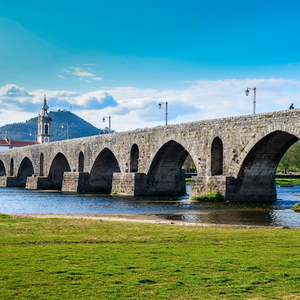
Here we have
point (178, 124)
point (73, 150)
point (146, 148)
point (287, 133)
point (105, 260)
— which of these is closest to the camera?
point (105, 260)

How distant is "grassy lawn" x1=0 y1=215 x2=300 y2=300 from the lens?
900 centimetres

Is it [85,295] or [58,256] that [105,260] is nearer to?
[58,256]

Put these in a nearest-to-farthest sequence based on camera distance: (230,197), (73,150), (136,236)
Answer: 1. (136,236)
2. (230,197)
3. (73,150)

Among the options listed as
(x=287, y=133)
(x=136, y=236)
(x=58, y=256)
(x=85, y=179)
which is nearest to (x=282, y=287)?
(x=58, y=256)

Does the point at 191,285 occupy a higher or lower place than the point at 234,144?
lower

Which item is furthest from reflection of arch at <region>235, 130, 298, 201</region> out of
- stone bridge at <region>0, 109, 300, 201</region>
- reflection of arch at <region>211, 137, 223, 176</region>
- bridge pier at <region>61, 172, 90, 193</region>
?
bridge pier at <region>61, 172, 90, 193</region>

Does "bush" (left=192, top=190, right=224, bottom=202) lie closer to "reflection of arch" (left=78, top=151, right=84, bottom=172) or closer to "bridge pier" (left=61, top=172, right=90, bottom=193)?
"bridge pier" (left=61, top=172, right=90, bottom=193)

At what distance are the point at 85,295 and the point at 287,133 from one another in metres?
28.8

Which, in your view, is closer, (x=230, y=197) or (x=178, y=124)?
(x=230, y=197)

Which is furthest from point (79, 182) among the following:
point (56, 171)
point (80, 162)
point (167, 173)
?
point (167, 173)

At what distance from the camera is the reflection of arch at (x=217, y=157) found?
40531 mm

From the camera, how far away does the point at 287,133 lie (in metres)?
35.1

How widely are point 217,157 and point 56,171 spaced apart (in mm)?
39130

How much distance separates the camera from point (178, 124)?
44875 millimetres
